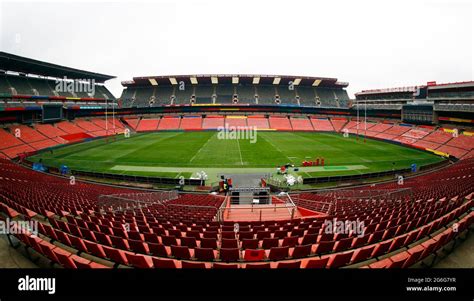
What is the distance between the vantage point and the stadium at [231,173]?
→ 692 centimetres

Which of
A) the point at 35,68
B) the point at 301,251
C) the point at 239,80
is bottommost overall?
the point at 301,251

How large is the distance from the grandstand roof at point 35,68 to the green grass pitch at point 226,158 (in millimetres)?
19755

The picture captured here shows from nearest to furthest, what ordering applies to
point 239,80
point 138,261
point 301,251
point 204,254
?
point 138,261
point 204,254
point 301,251
point 239,80

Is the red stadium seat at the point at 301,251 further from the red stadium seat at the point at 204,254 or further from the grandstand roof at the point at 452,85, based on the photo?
the grandstand roof at the point at 452,85

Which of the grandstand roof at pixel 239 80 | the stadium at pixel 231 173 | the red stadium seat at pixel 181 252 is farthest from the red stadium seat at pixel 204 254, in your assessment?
the grandstand roof at pixel 239 80

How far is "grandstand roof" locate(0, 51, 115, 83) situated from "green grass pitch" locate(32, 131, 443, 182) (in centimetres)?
1975

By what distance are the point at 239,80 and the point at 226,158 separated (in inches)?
2158

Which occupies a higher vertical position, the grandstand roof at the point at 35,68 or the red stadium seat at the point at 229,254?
the grandstand roof at the point at 35,68

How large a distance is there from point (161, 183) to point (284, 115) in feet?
202

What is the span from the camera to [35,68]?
55750 mm

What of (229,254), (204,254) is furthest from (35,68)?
(229,254)

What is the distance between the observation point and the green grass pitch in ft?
96.5

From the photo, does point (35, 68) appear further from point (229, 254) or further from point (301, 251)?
point (301, 251)

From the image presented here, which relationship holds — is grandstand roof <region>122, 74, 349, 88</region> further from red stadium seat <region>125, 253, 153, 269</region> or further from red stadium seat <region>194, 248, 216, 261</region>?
red stadium seat <region>125, 253, 153, 269</region>
